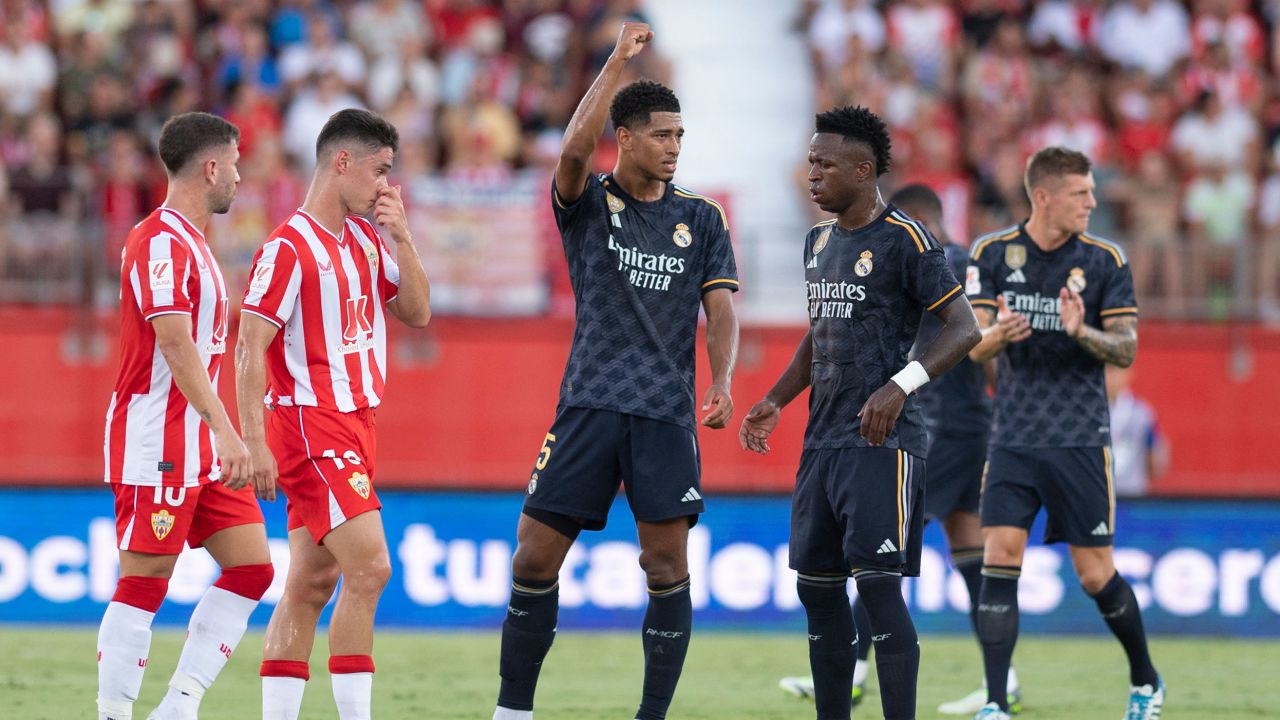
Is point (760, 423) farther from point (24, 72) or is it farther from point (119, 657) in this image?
point (24, 72)

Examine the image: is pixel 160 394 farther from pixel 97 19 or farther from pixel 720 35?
pixel 720 35

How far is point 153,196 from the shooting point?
16.2 m

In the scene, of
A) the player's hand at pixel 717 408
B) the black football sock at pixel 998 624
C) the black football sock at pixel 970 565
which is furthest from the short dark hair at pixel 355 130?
the black football sock at pixel 970 565

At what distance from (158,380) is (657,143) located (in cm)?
232

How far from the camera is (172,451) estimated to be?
7078 mm

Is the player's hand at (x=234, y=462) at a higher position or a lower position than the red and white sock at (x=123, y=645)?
higher

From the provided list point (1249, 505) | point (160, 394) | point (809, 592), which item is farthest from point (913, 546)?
point (1249, 505)

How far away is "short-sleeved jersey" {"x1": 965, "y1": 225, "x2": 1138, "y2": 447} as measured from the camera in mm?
8648

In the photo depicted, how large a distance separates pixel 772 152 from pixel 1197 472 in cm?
626

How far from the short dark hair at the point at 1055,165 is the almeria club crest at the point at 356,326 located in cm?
364

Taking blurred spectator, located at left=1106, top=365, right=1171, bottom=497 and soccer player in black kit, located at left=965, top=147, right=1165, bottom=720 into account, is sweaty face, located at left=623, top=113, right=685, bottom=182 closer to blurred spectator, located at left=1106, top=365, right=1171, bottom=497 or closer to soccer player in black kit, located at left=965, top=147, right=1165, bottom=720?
soccer player in black kit, located at left=965, top=147, right=1165, bottom=720

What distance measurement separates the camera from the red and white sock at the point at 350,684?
6.76m

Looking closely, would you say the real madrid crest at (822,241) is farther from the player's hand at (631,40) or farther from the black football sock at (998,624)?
the black football sock at (998,624)

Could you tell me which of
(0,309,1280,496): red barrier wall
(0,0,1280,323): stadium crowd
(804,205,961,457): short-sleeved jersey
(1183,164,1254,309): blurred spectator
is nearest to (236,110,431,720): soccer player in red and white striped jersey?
(804,205,961,457): short-sleeved jersey
